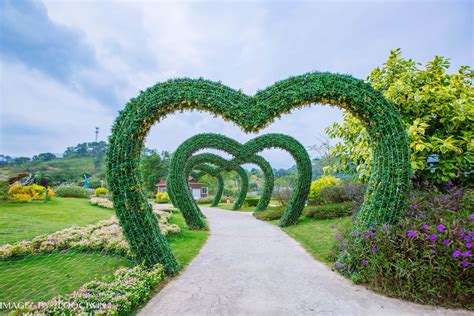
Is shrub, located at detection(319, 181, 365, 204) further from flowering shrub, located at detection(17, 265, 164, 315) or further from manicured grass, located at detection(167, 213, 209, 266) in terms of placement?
flowering shrub, located at detection(17, 265, 164, 315)

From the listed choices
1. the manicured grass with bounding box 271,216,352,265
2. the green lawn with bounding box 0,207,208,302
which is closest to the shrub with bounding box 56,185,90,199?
the green lawn with bounding box 0,207,208,302

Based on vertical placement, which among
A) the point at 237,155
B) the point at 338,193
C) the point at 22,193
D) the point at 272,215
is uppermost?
the point at 237,155

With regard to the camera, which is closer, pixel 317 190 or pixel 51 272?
pixel 51 272

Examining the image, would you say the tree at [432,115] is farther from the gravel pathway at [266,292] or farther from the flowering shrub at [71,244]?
the flowering shrub at [71,244]

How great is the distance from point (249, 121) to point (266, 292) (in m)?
2.58

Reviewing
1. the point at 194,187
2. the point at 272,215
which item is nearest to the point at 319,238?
the point at 272,215

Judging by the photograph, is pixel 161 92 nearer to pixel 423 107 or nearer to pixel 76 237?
pixel 76 237

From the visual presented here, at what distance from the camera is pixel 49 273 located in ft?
11.6

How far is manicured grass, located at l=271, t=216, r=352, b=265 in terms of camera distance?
475cm

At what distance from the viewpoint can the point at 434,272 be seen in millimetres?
2863

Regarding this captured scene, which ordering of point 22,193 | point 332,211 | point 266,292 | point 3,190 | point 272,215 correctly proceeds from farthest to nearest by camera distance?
point 272,215, point 22,193, point 3,190, point 332,211, point 266,292

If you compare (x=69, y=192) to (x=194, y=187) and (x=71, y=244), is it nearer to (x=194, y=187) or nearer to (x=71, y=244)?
(x=71, y=244)

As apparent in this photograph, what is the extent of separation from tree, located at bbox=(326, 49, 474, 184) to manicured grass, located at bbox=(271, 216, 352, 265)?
1.81 metres

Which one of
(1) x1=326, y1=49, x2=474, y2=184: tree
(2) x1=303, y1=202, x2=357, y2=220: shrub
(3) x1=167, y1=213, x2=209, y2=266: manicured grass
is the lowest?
(3) x1=167, y1=213, x2=209, y2=266: manicured grass
